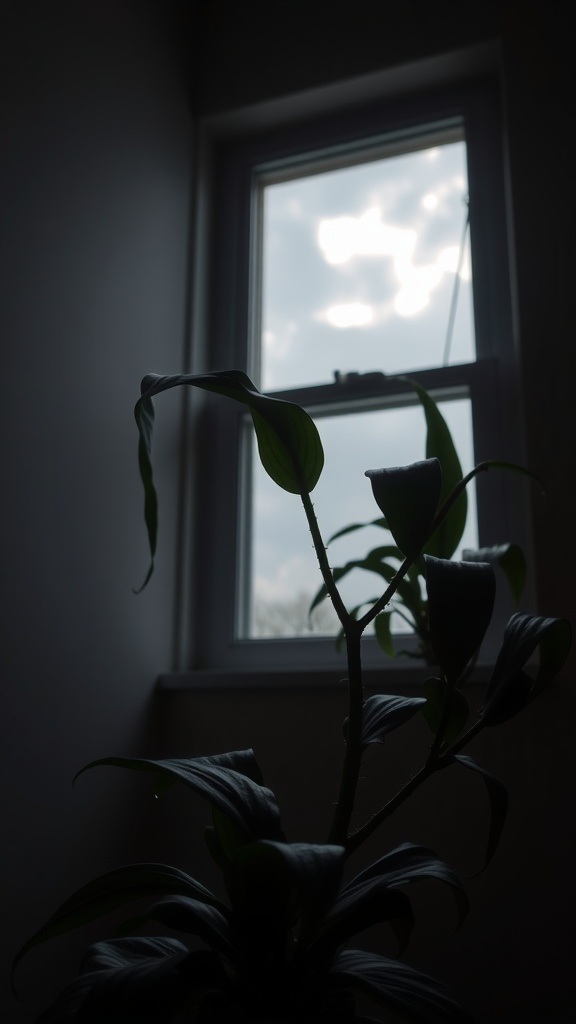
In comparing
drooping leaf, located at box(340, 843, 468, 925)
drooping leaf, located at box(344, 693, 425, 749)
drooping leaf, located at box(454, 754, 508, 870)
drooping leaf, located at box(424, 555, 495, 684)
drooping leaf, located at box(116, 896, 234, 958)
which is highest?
drooping leaf, located at box(424, 555, 495, 684)

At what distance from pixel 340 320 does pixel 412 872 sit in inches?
54.6

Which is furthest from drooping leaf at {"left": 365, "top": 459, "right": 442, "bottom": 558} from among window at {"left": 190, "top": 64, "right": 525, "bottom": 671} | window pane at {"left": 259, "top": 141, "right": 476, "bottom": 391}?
window pane at {"left": 259, "top": 141, "right": 476, "bottom": 391}

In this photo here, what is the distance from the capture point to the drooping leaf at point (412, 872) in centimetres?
78

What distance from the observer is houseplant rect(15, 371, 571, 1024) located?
679mm

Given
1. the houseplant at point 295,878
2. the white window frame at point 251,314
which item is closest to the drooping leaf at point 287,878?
the houseplant at point 295,878

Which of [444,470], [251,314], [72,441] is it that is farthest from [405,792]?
[251,314]

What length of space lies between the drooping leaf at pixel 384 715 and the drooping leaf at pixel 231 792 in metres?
0.12

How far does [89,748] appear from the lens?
1.44m

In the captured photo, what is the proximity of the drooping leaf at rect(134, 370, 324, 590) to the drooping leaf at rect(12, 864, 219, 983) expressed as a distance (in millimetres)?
277

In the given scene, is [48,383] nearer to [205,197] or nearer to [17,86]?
[17,86]

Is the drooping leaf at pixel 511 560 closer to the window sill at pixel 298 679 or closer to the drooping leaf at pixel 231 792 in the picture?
the window sill at pixel 298 679

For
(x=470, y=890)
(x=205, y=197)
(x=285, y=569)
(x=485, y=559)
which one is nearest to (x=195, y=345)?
(x=205, y=197)

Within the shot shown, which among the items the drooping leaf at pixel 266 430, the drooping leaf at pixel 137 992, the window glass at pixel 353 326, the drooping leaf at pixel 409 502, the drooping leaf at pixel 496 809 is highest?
the window glass at pixel 353 326

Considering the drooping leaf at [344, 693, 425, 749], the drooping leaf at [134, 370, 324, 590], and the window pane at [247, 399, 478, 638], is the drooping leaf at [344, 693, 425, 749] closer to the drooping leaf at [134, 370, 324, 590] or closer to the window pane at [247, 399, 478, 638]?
the drooping leaf at [134, 370, 324, 590]
